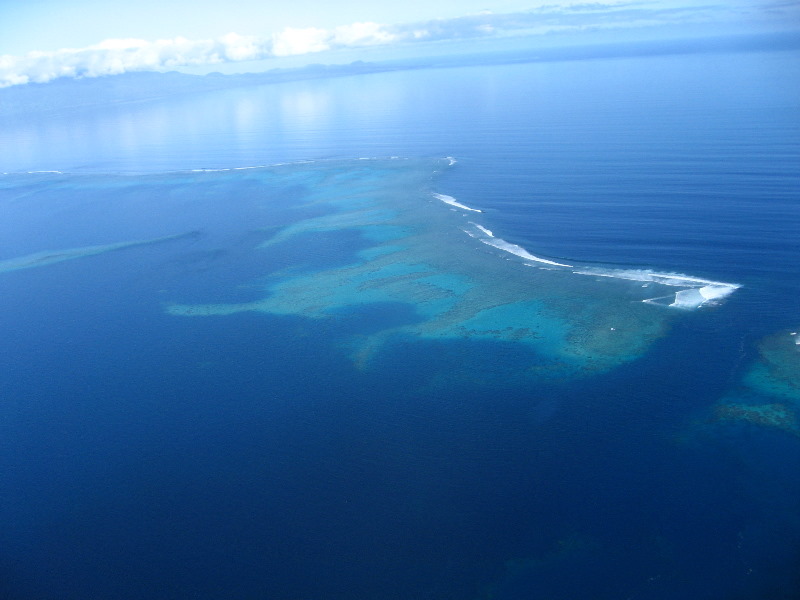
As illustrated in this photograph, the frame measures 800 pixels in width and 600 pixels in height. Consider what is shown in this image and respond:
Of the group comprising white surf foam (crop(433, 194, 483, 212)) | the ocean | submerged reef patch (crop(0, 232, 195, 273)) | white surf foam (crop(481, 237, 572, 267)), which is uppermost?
white surf foam (crop(433, 194, 483, 212))

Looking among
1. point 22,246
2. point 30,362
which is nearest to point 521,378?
point 30,362

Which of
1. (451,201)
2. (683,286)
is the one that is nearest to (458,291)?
(683,286)

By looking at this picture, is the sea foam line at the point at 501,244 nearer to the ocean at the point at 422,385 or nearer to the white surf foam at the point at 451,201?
the ocean at the point at 422,385

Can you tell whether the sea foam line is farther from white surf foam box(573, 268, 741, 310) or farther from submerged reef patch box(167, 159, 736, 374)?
white surf foam box(573, 268, 741, 310)

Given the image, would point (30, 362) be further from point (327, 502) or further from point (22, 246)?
point (22, 246)

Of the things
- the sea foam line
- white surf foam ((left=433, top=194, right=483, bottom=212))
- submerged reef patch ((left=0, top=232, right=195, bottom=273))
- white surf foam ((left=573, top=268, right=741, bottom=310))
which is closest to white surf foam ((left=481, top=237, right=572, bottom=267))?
the sea foam line

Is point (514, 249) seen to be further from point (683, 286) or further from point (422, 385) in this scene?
point (422, 385)
